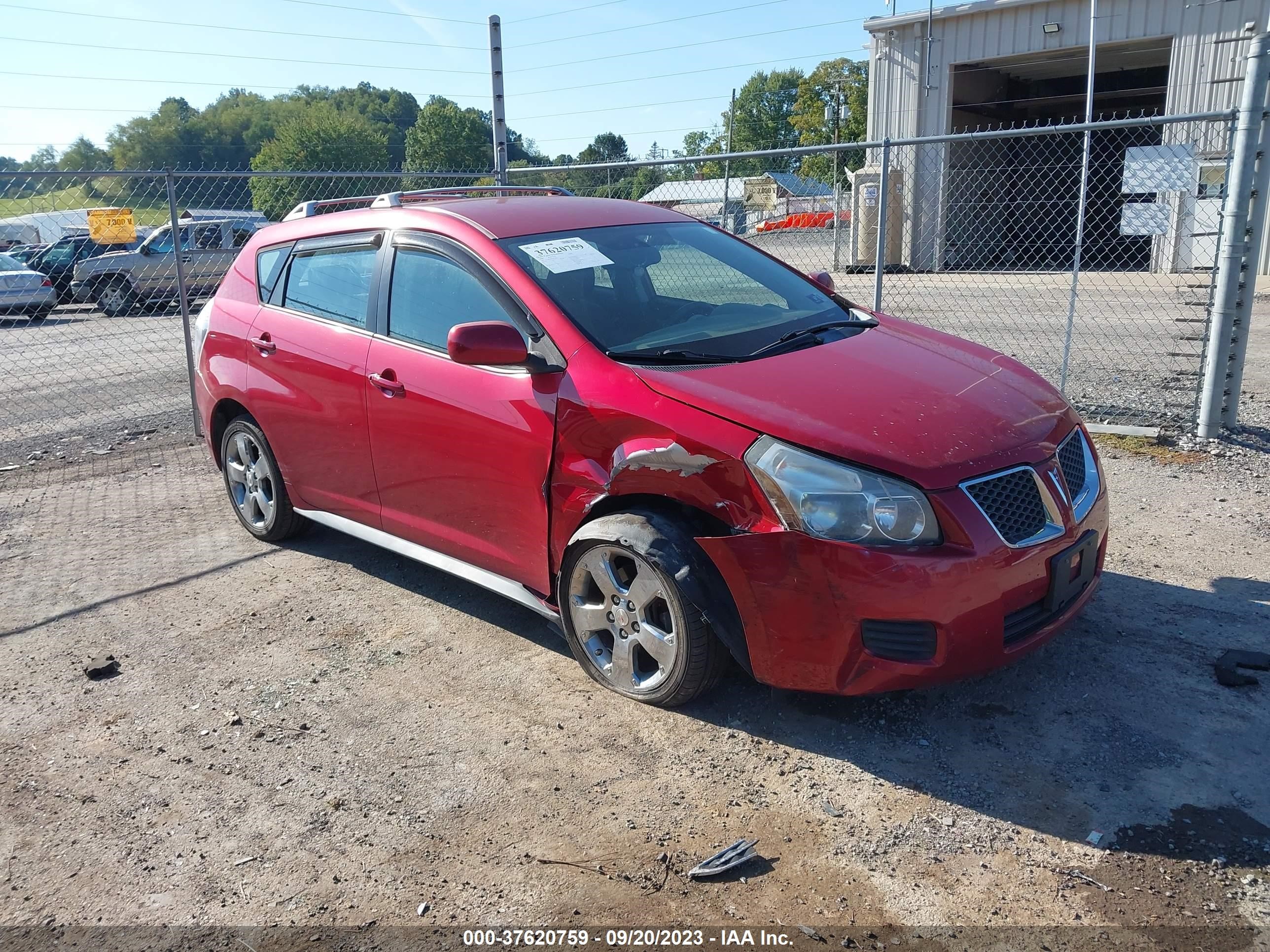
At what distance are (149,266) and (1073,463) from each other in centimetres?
1942

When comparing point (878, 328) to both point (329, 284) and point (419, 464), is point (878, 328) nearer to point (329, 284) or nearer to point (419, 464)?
point (419, 464)

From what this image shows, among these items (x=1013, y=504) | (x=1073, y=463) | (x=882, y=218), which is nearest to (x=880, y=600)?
(x=1013, y=504)

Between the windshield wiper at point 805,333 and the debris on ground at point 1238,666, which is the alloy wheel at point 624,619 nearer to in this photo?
the windshield wiper at point 805,333

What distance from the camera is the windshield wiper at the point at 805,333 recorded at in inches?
151

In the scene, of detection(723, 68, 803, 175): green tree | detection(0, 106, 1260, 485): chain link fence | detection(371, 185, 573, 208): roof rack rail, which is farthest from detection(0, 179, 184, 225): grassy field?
detection(723, 68, 803, 175): green tree

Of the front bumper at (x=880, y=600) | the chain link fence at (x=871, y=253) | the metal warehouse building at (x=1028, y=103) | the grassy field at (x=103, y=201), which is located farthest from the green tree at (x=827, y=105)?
the front bumper at (x=880, y=600)

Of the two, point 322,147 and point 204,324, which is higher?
point 322,147

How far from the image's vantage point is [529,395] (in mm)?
3768

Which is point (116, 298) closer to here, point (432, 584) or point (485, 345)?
point (432, 584)

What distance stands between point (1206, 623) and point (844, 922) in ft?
8.09

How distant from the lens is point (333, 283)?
4.78 meters

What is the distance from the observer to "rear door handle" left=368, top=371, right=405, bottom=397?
4230 mm

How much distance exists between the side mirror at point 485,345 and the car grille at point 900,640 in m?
1.55

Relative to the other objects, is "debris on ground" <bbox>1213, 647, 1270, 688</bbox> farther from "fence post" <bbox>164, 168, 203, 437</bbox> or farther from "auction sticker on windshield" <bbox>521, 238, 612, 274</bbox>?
"fence post" <bbox>164, 168, 203, 437</bbox>
